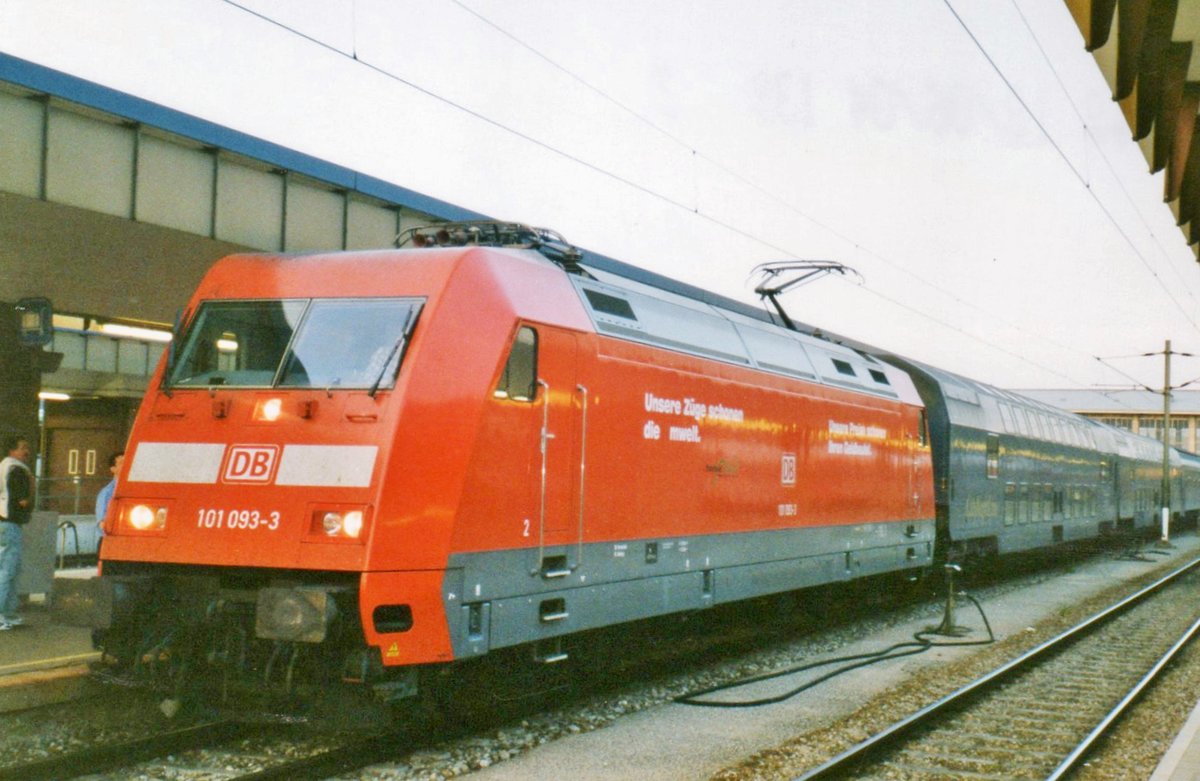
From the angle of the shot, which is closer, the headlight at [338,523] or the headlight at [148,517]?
the headlight at [338,523]

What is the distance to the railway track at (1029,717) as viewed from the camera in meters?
7.41

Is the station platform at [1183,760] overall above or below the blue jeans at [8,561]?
below

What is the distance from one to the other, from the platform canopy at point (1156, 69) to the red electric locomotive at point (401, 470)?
3840 millimetres

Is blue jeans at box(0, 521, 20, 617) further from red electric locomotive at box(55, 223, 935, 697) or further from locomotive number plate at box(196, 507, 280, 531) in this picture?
locomotive number plate at box(196, 507, 280, 531)

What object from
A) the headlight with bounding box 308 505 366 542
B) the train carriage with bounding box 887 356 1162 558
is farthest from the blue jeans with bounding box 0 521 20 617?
the train carriage with bounding box 887 356 1162 558

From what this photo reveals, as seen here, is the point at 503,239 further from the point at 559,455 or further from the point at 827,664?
the point at 827,664

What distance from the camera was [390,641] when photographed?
6438 millimetres

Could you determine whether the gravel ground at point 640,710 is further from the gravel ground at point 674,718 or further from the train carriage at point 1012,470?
the train carriage at point 1012,470

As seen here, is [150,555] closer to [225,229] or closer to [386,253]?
[386,253]

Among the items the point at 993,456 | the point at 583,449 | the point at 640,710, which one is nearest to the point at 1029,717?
the point at 640,710

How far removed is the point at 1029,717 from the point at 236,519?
6564 millimetres

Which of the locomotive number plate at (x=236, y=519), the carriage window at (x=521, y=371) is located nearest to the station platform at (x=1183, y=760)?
the carriage window at (x=521, y=371)

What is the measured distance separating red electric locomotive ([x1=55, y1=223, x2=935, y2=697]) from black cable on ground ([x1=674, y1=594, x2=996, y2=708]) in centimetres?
85

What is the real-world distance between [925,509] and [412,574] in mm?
11119
